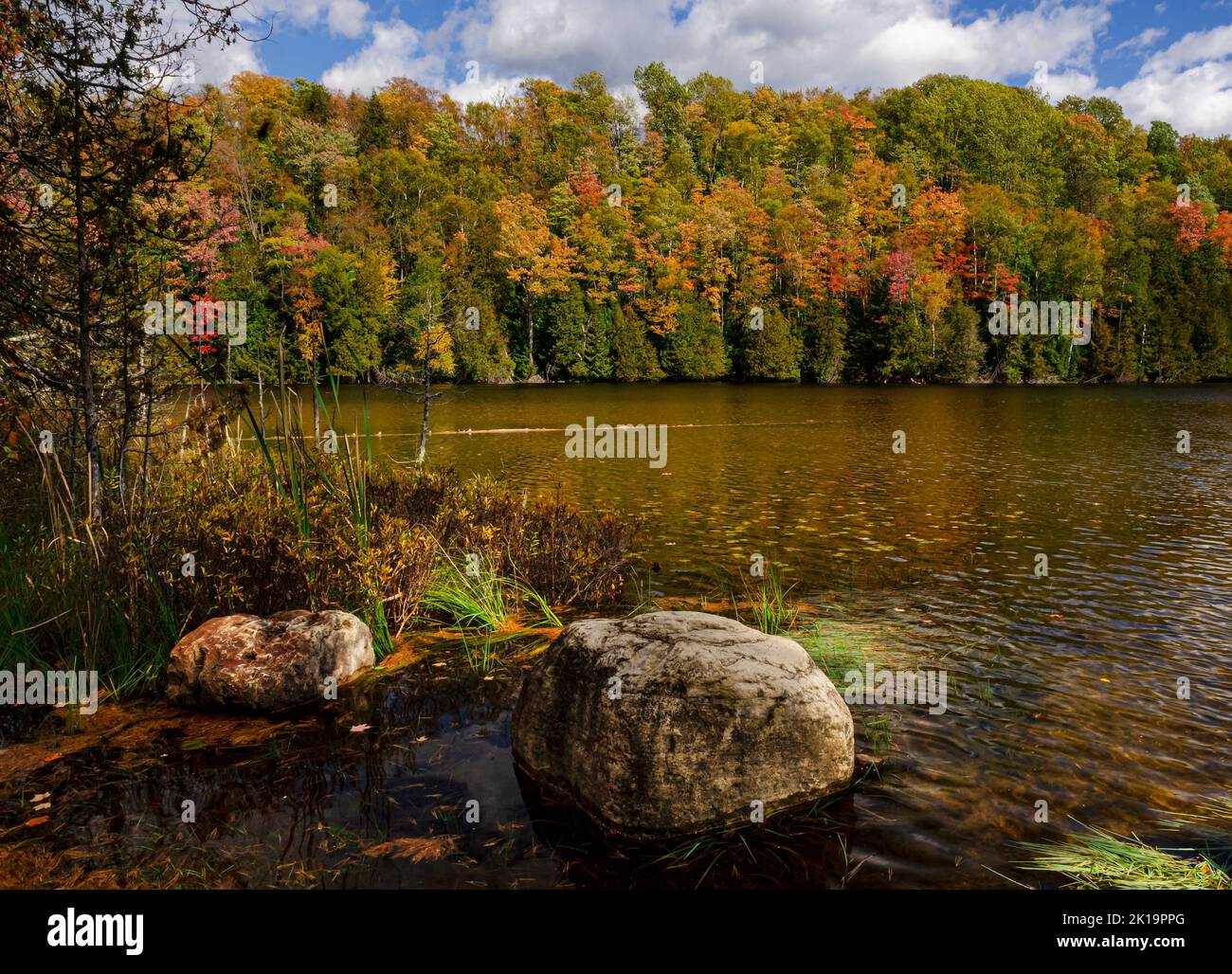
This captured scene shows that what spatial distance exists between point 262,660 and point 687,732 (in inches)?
148

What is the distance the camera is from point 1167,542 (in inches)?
508

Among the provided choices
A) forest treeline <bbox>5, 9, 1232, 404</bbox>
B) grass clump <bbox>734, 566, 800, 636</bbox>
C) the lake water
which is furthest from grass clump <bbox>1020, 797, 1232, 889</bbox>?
forest treeline <bbox>5, 9, 1232, 404</bbox>

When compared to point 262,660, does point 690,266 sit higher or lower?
higher

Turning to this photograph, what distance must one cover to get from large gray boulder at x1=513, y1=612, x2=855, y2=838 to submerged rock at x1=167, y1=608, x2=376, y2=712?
2.34 meters

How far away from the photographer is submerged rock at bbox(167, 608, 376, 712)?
627cm

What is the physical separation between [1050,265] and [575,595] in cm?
7361

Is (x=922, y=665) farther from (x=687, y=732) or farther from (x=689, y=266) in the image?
(x=689, y=266)

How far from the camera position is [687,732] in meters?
4.78

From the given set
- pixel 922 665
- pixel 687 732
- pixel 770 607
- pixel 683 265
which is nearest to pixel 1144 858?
pixel 687 732

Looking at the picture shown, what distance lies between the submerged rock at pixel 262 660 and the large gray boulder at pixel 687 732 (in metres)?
2.34

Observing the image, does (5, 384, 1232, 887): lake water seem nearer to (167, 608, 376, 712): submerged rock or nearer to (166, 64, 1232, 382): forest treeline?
(167, 608, 376, 712): submerged rock

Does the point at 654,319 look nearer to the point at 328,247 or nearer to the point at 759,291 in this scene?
the point at 759,291
